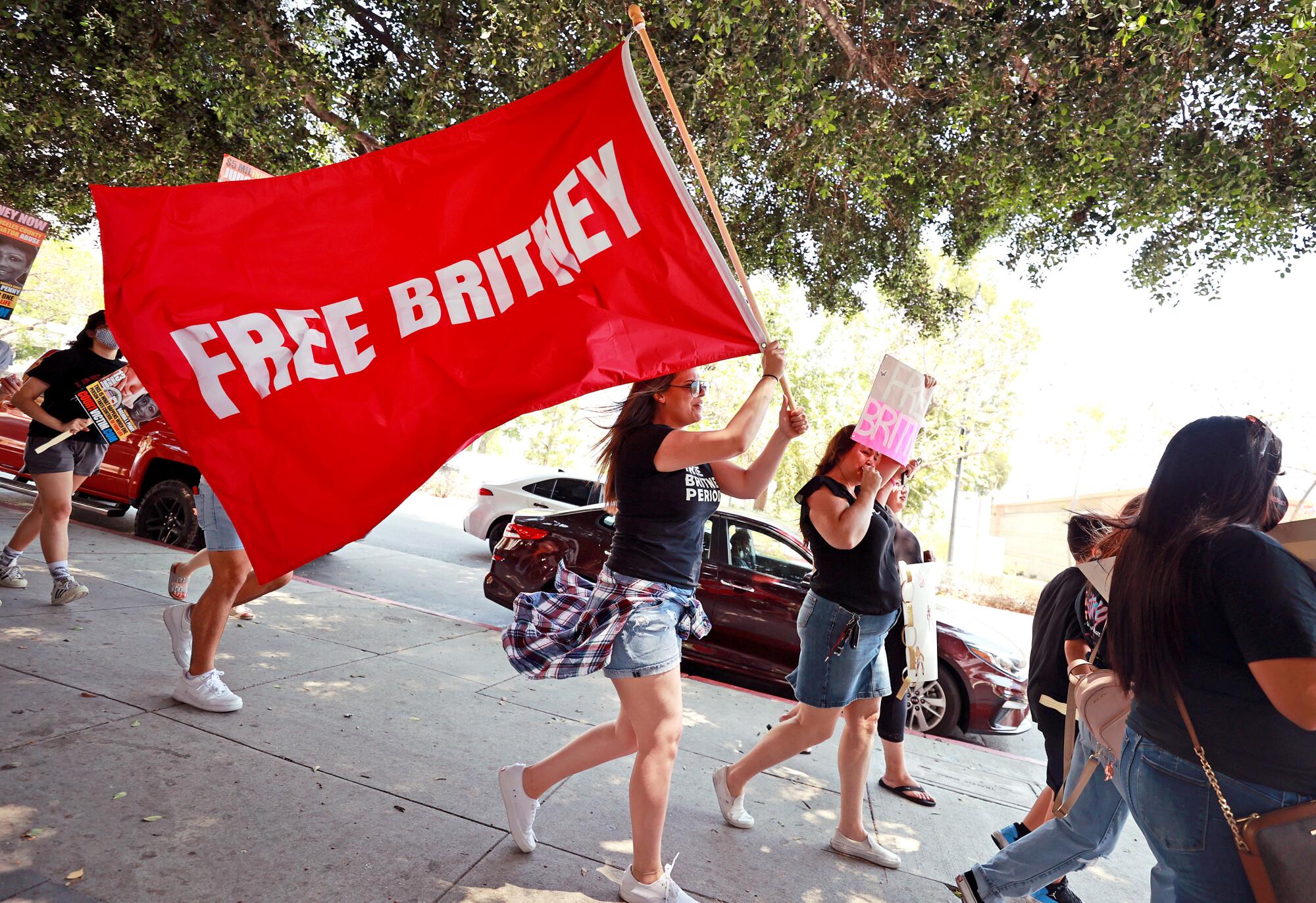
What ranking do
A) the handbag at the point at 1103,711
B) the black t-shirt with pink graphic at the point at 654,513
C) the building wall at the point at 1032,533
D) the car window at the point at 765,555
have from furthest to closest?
the building wall at the point at 1032,533 → the car window at the point at 765,555 → the black t-shirt with pink graphic at the point at 654,513 → the handbag at the point at 1103,711

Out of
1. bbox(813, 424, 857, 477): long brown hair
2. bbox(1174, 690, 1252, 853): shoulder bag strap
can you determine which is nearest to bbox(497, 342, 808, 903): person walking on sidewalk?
bbox(813, 424, 857, 477): long brown hair

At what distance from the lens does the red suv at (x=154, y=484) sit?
8.81m

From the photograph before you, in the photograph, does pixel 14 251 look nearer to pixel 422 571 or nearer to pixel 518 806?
pixel 422 571

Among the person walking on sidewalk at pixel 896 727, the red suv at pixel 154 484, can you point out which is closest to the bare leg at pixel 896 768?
the person walking on sidewalk at pixel 896 727

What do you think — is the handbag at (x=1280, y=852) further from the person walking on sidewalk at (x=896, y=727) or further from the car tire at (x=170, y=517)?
the car tire at (x=170, y=517)

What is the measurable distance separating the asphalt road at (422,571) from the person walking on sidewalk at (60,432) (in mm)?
2076

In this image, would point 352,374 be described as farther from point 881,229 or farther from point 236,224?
point 881,229

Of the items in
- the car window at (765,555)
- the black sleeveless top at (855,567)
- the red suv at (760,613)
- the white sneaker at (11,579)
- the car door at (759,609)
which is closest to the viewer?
the black sleeveless top at (855,567)

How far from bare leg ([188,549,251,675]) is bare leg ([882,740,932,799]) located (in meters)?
3.60

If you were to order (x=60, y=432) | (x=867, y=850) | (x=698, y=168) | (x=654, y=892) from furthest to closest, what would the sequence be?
(x=60, y=432)
(x=867, y=850)
(x=654, y=892)
(x=698, y=168)

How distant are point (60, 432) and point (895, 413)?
5.34 metres

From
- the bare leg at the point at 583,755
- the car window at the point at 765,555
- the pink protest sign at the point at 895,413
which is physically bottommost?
the bare leg at the point at 583,755

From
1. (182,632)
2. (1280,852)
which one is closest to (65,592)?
(182,632)

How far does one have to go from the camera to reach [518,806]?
3225 mm
